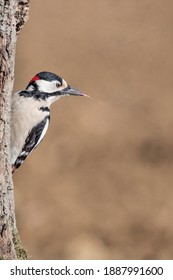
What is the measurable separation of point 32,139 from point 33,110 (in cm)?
14

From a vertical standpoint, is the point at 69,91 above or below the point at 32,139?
above

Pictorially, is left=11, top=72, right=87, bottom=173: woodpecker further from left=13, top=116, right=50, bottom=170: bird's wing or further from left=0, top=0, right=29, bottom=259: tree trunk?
left=0, top=0, right=29, bottom=259: tree trunk

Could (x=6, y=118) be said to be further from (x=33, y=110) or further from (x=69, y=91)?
(x=69, y=91)

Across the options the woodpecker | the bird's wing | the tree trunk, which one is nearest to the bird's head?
the woodpecker

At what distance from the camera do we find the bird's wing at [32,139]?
2.43 m

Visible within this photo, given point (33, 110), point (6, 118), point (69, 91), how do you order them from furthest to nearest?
point (69, 91) → point (33, 110) → point (6, 118)

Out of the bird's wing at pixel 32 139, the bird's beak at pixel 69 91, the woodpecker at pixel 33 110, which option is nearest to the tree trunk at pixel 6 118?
the woodpecker at pixel 33 110

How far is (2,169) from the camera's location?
195 cm

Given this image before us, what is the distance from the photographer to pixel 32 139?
8.13 feet

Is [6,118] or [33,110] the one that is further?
[33,110]

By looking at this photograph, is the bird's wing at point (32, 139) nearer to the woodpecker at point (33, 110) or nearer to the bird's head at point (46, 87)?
the woodpecker at point (33, 110)

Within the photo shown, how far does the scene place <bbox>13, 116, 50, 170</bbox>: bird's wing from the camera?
2432mm

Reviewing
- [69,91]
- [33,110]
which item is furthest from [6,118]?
[69,91]
